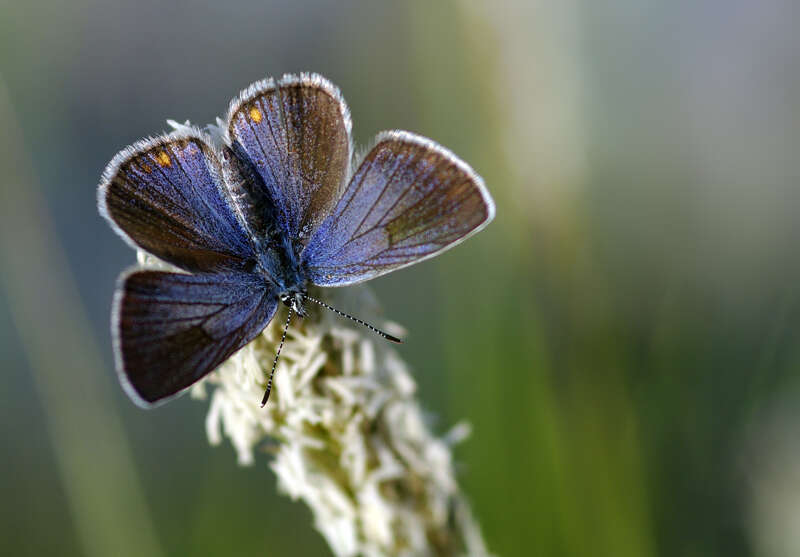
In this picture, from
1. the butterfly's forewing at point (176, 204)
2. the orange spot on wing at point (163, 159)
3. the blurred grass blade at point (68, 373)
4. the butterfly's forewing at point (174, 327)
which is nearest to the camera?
the butterfly's forewing at point (174, 327)

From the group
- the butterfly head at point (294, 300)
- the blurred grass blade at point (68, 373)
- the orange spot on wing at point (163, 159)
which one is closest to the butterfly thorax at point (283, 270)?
the butterfly head at point (294, 300)

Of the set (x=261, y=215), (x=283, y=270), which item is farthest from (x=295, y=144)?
(x=283, y=270)

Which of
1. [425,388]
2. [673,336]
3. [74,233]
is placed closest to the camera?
[673,336]

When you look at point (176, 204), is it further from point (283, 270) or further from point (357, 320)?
point (357, 320)

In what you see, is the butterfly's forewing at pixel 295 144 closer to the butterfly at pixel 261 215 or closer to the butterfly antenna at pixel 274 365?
the butterfly at pixel 261 215

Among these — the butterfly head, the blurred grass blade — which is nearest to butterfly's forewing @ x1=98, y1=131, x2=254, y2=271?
the butterfly head

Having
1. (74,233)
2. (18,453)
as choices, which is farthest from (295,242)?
(74,233)

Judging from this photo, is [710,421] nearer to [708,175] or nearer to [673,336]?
[673,336]
